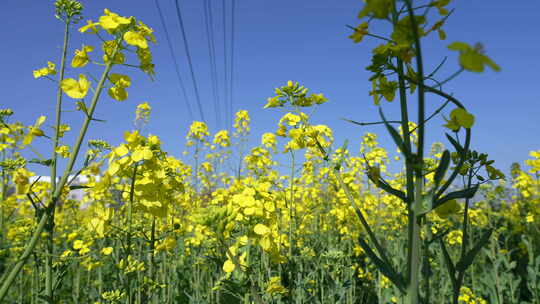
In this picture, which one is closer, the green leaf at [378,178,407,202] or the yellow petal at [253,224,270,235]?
the green leaf at [378,178,407,202]

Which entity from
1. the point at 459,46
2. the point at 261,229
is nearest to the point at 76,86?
the point at 261,229

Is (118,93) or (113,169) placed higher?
(118,93)

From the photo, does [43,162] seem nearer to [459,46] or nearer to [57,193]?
[57,193]

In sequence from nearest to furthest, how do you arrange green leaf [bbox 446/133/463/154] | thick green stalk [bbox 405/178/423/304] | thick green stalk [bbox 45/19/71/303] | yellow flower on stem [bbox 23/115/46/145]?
thick green stalk [bbox 405/178/423/304] → green leaf [bbox 446/133/463/154] → yellow flower on stem [bbox 23/115/46/145] → thick green stalk [bbox 45/19/71/303]

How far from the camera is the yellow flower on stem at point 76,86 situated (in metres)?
1.38

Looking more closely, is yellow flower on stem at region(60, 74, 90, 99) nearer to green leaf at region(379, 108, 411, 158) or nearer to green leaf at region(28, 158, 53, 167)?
green leaf at region(28, 158, 53, 167)

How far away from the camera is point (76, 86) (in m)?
1.42

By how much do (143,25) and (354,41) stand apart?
1.10 meters

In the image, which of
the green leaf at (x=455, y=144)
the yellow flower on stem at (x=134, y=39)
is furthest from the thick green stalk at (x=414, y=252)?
the yellow flower on stem at (x=134, y=39)

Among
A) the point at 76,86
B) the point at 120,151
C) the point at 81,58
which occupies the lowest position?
the point at 120,151

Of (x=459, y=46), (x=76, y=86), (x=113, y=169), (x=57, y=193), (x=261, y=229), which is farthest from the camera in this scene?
(x=113, y=169)

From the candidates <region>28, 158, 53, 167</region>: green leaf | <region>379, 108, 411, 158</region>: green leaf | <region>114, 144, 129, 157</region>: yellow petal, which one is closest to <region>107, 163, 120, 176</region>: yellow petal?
<region>114, 144, 129, 157</region>: yellow petal

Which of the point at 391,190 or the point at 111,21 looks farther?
the point at 111,21

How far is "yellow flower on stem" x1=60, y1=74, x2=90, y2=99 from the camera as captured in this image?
54.4 inches
